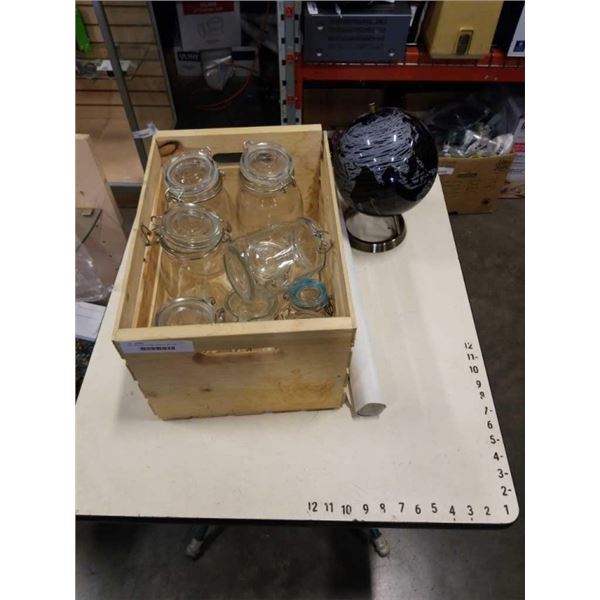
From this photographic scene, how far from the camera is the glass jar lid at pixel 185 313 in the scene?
28.5 inches

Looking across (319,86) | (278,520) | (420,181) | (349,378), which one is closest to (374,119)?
(420,181)

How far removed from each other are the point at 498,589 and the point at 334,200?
3.77 ft

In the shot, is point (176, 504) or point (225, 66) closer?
point (176, 504)

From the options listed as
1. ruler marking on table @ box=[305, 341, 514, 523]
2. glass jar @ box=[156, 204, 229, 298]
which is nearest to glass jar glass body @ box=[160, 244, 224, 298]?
glass jar @ box=[156, 204, 229, 298]

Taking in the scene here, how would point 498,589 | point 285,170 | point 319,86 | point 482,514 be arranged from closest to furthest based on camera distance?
point 482,514
point 285,170
point 498,589
point 319,86

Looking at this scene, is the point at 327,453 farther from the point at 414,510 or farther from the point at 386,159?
the point at 386,159

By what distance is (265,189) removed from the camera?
84 cm

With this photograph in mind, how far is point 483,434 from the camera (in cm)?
76

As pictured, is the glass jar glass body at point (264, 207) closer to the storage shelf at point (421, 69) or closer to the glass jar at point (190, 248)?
the glass jar at point (190, 248)

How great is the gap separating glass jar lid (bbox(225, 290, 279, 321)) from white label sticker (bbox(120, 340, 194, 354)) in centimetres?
16

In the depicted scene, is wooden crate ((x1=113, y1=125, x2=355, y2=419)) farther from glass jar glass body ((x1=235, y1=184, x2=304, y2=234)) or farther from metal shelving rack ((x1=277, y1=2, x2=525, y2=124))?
metal shelving rack ((x1=277, y1=2, x2=525, y2=124))

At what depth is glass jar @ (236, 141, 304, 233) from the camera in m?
0.83

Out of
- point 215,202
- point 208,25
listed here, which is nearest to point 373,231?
point 215,202

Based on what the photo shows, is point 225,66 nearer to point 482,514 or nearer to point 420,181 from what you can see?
point 420,181
